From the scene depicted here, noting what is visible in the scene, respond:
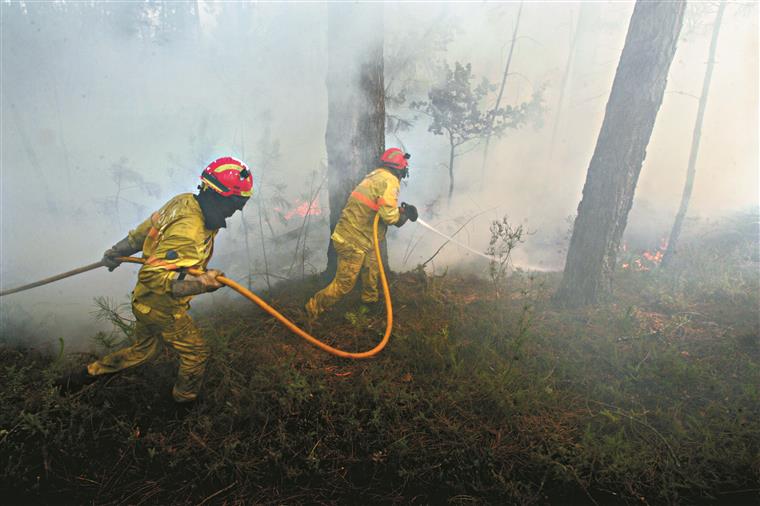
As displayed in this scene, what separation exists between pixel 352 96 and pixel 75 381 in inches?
143

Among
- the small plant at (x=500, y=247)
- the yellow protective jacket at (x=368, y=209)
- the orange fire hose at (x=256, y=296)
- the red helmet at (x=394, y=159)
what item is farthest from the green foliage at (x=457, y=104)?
the orange fire hose at (x=256, y=296)

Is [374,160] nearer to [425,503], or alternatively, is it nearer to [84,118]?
[425,503]

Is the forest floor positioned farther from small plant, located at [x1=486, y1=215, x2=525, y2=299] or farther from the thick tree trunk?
the thick tree trunk

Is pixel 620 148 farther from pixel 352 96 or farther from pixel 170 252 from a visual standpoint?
pixel 170 252

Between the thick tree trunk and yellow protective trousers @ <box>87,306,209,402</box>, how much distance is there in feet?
13.0

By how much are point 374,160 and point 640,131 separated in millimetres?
2945

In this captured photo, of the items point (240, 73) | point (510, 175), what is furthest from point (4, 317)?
point (510, 175)

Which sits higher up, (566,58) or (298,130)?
(566,58)

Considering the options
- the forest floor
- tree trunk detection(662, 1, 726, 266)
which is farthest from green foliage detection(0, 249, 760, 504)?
Answer: tree trunk detection(662, 1, 726, 266)

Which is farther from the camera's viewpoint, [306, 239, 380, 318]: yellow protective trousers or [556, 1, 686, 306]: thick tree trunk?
[556, 1, 686, 306]: thick tree trunk

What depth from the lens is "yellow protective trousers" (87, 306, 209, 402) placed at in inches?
100.0

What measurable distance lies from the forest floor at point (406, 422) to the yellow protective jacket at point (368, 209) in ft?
2.84

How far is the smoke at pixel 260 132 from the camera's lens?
6.41 metres

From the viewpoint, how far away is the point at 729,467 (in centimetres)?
243
